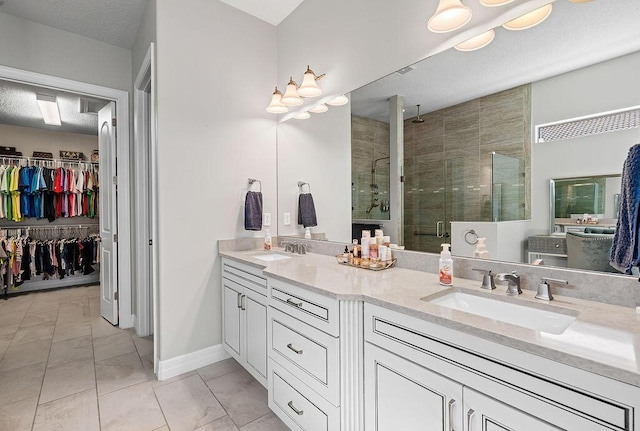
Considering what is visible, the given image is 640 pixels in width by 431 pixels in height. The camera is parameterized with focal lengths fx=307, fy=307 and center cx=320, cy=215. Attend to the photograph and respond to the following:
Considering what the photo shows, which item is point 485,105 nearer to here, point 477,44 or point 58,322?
point 477,44

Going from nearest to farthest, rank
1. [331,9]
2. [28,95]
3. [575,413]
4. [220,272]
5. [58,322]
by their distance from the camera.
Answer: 1. [575,413]
2. [331,9]
3. [220,272]
4. [58,322]
5. [28,95]

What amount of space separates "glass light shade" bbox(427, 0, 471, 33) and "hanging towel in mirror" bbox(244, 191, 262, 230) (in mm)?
1777

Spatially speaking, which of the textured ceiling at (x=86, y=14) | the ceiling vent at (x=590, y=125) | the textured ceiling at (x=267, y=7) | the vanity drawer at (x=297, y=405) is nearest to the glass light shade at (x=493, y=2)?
the ceiling vent at (x=590, y=125)

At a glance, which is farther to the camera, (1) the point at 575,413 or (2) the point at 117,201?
(2) the point at 117,201

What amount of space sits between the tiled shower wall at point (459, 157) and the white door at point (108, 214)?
9.79 ft

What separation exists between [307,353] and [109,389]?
1.63m

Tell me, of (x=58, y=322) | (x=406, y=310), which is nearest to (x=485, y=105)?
(x=406, y=310)

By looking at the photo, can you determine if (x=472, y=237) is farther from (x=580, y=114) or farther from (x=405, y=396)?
(x=405, y=396)

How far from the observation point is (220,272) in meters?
2.56

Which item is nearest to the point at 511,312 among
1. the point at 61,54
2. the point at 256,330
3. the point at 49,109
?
the point at 256,330

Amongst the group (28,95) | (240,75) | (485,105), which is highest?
(28,95)

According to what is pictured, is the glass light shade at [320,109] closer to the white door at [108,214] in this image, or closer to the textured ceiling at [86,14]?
the textured ceiling at [86,14]

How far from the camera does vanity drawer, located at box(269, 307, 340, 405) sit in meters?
1.39

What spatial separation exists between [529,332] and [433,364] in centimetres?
33
